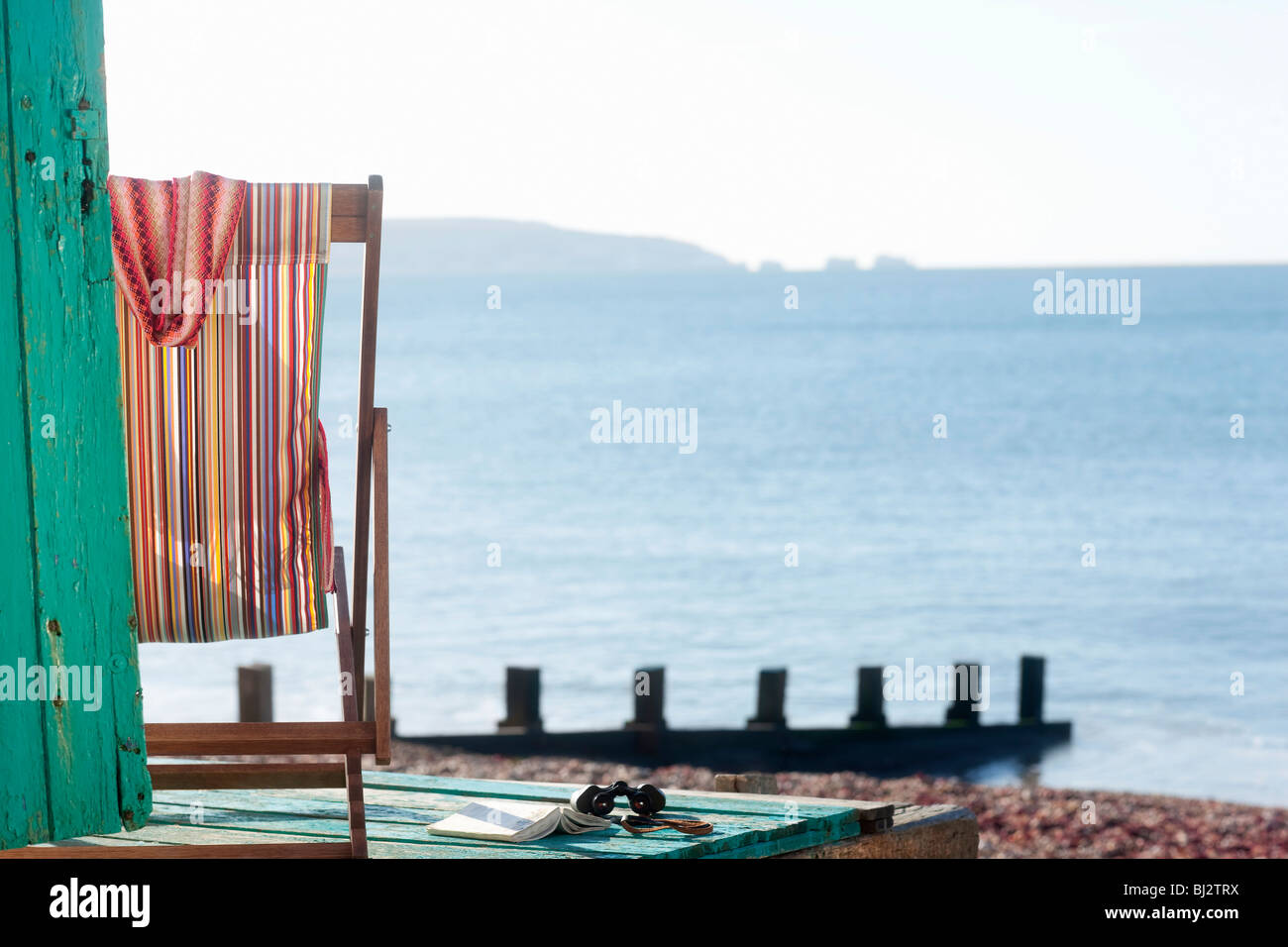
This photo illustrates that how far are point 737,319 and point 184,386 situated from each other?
271 feet

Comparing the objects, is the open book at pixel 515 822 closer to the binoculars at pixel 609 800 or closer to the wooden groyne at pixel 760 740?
the binoculars at pixel 609 800

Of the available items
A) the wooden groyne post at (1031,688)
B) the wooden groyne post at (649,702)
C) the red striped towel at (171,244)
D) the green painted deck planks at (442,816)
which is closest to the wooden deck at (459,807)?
the green painted deck planks at (442,816)

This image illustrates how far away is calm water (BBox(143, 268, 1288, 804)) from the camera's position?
18156 millimetres

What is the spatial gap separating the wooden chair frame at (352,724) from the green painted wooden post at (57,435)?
0.44m

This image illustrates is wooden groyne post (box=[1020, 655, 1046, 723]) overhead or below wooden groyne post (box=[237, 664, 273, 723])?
below

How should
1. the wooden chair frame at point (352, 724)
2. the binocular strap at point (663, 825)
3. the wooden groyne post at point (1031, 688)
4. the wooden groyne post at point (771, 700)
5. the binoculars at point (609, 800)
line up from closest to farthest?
1. the wooden chair frame at point (352, 724)
2. the binocular strap at point (663, 825)
3. the binoculars at point (609, 800)
4. the wooden groyne post at point (771, 700)
5. the wooden groyne post at point (1031, 688)

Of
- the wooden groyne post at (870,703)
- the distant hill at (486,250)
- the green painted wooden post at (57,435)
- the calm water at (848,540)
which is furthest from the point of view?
the distant hill at (486,250)

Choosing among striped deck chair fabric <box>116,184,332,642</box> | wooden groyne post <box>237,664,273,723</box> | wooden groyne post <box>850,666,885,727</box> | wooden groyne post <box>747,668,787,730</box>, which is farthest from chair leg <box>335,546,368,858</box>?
wooden groyne post <box>850,666,885,727</box>

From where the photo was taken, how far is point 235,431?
11.2 ft

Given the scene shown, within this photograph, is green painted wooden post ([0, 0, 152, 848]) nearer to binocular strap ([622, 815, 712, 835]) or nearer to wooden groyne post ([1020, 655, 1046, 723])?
binocular strap ([622, 815, 712, 835])

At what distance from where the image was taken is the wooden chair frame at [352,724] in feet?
10.6

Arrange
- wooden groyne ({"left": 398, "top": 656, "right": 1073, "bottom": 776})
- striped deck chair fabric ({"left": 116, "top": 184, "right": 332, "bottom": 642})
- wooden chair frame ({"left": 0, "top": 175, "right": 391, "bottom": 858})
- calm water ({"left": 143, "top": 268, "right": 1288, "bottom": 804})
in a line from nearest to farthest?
wooden chair frame ({"left": 0, "top": 175, "right": 391, "bottom": 858}), striped deck chair fabric ({"left": 116, "top": 184, "right": 332, "bottom": 642}), wooden groyne ({"left": 398, "top": 656, "right": 1073, "bottom": 776}), calm water ({"left": 143, "top": 268, "right": 1288, "bottom": 804})

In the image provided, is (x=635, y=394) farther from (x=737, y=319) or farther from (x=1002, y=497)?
(x=737, y=319)

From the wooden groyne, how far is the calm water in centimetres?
58
